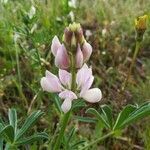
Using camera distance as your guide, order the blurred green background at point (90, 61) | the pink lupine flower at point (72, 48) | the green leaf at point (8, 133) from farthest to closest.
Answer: the blurred green background at point (90, 61), the green leaf at point (8, 133), the pink lupine flower at point (72, 48)

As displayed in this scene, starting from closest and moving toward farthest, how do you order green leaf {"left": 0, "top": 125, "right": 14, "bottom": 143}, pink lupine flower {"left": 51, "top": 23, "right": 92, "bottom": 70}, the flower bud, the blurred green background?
pink lupine flower {"left": 51, "top": 23, "right": 92, "bottom": 70}, green leaf {"left": 0, "top": 125, "right": 14, "bottom": 143}, the flower bud, the blurred green background

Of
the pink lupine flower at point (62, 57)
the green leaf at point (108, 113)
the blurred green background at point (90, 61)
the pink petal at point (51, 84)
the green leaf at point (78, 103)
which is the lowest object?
the blurred green background at point (90, 61)

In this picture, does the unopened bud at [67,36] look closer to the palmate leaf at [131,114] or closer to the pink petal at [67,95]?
→ the pink petal at [67,95]

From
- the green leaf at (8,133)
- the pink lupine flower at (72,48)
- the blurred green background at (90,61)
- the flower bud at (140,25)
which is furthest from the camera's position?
the blurred green background at (90,61)

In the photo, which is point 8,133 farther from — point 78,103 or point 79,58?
point 79,58

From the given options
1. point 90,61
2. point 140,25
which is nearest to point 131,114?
point 140,25

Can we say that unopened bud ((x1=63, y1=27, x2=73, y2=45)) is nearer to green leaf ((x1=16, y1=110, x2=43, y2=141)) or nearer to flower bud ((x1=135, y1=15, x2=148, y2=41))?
green leaf ((x1=16, y1=110, x2=43, y2=141))

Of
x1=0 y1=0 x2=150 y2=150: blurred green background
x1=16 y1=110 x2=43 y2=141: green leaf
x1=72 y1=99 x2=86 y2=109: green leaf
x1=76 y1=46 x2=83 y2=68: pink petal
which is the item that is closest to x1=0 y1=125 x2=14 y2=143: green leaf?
x1=16 y1=110 x2=43 y2=141: green leaf

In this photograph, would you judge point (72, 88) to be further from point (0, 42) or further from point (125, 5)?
point (125, 5)

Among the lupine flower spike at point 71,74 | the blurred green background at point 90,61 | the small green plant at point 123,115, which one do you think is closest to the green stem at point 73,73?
the lupine flower spike at point 71,74

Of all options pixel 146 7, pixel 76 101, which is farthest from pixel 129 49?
pixel 76 101
